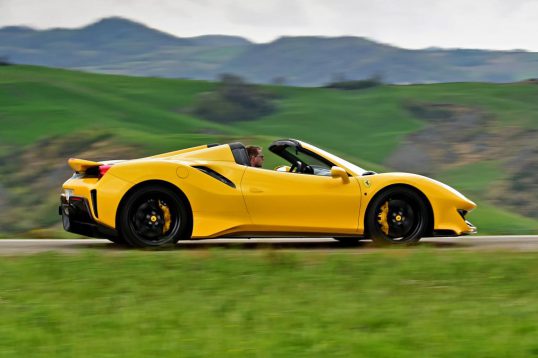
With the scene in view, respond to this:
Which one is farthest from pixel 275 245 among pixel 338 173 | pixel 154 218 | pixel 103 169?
pixel 103 169

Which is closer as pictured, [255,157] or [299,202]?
[299,202]

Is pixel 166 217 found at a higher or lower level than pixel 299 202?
lower

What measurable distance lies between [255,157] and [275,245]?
3.82 feet

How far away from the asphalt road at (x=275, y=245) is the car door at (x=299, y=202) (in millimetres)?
344

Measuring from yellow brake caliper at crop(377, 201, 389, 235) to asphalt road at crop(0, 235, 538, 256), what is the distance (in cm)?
23

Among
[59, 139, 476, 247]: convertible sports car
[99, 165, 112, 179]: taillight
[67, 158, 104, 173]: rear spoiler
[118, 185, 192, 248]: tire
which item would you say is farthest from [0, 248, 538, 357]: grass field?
[67, 158, 104, 173]: rear spoiler

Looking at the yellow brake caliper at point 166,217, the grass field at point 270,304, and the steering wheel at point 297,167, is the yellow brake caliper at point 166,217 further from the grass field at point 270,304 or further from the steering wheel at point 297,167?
the steering wheel at point 297,167

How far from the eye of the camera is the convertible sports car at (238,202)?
1002cm

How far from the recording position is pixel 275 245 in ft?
36.5

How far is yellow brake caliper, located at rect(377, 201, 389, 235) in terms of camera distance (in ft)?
34.0

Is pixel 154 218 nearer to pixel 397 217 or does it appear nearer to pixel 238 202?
pixel 238 202

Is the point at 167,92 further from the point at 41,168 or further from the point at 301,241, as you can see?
the point at 301,241

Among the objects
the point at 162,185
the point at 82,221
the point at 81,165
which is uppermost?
the point at 81,165

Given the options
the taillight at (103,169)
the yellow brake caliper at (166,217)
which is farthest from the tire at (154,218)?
the taillight at (103,169)
